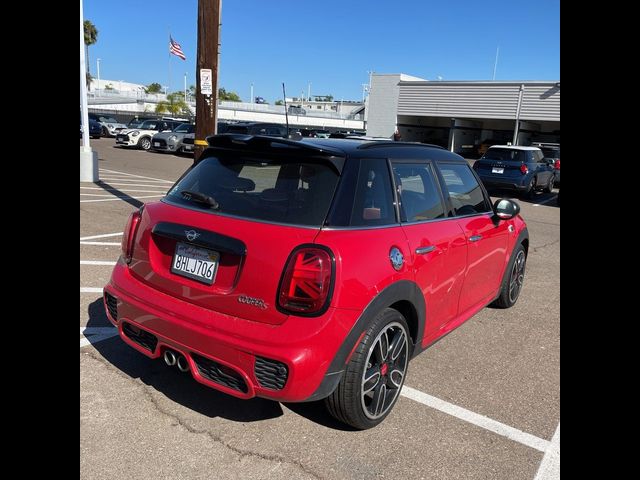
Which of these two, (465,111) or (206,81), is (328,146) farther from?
(465,111)

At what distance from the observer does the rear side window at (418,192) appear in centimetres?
320

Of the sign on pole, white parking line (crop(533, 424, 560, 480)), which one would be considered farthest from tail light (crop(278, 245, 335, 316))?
the sign on pole

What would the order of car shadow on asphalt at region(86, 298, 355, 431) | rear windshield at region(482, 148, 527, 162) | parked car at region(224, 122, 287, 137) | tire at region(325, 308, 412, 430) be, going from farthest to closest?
parked car at region(224, 122, 287, 137) → rear windshield at region(482, 148, 527, 162) → car shadow on asphalt at region(86, 298, 355, 431) → tire at region(325, 308, 412, 430)

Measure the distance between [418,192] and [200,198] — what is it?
143 cm

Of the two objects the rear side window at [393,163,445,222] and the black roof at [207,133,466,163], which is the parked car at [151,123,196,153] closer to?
the black roof at [207,133,466,163]

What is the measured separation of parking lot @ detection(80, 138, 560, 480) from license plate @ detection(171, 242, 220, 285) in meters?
0.85

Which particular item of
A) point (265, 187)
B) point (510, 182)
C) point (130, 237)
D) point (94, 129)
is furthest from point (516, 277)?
point (94, 129)

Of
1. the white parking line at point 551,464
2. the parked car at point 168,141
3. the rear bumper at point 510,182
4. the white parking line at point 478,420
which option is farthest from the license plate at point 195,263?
the parked car at point 168,141

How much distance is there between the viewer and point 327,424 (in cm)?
296

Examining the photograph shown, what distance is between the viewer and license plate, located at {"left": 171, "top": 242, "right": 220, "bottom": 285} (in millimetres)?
2697

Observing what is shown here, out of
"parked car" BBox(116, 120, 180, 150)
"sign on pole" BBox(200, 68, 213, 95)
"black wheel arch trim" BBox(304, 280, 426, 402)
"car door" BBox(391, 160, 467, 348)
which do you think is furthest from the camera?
"parked car" BBox(116, 120, 180, 150)
